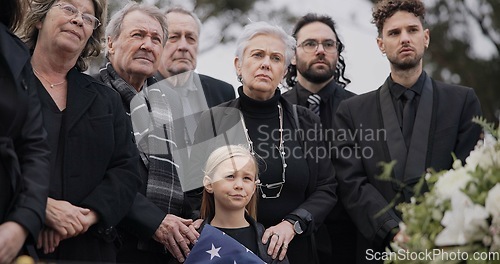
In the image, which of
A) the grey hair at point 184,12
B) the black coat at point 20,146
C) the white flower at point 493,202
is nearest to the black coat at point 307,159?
the grey hair at point 184,12

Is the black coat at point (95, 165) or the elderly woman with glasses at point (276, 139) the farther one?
the elderly woman with glasses at point (276, 139)

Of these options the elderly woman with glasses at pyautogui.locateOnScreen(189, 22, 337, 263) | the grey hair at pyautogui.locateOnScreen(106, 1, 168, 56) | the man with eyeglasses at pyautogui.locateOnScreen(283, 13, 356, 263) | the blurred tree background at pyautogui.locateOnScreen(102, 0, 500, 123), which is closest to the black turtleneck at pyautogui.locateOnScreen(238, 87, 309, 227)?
the elderly woman with glasses at pyautogui.locateOnScreen(189, 22, 337, 263)

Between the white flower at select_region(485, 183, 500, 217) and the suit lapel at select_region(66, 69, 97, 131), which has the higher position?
the suit lapel at select_region(66, 69, 97, 131)

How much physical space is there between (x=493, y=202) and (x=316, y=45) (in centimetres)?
436

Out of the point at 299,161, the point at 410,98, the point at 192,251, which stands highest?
the point at 410,98

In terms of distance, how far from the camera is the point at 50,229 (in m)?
4.71

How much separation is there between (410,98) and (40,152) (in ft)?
9.93

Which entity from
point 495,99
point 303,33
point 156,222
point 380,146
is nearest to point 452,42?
point 495,99

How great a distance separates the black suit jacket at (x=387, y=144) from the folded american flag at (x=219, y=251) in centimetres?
125

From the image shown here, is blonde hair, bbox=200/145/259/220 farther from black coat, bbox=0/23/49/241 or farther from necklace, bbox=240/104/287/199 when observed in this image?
black coat, bbox=0/23/49/241

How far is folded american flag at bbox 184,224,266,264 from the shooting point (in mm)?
5113

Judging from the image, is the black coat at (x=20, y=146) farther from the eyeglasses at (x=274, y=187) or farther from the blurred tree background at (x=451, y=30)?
the blurred tree background at (x=451, y=30)

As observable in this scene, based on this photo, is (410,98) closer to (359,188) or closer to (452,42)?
(359,188)

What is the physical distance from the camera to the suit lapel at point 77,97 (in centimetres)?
496
